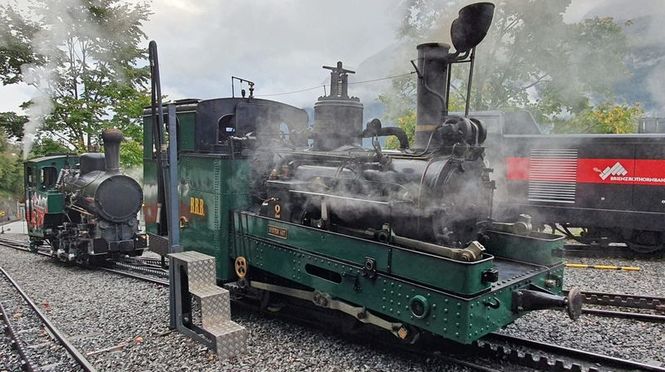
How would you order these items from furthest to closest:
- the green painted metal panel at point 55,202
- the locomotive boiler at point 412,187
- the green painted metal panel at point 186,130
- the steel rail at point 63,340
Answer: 1. the green painted metal panel at point 55,202
2. the green painted metal panel at point 186,130
3. the steel rail at point 63,340
4. the locomotive boiler at point 412,187

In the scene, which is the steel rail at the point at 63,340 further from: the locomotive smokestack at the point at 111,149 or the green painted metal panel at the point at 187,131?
the locomotive smokestack at the point at 111,149

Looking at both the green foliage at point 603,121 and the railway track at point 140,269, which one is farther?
the green foliage at point 603,121

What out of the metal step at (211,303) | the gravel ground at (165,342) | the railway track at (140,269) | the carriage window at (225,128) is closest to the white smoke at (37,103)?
the railway track at (140,269)

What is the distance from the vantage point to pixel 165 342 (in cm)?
490

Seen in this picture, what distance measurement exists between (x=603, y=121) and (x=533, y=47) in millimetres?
7051

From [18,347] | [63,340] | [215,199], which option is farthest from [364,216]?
[18,347]

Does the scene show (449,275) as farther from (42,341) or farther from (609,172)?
(609,172)

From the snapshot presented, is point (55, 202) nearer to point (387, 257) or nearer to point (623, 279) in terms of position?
point (387, 257)

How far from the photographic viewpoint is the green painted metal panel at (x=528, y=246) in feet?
15.3

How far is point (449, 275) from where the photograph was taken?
141 inches

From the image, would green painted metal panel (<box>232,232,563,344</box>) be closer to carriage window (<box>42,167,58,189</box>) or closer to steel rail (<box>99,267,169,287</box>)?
steel rail (<box>99,267,169,287</box>)

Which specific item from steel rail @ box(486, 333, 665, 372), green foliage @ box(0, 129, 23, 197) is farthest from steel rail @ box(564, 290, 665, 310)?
green foliage @ box(0, 129, 23, 197)

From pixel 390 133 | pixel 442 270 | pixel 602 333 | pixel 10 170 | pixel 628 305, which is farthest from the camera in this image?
pixel 10 170

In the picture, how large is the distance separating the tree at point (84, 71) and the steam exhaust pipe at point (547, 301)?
14.2 metres
